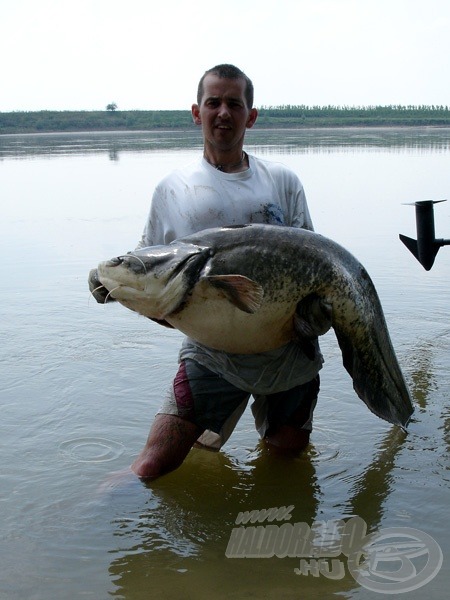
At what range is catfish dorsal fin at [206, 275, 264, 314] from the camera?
3432 millimetres

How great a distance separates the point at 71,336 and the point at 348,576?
4.14 m

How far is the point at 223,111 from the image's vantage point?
386 cm

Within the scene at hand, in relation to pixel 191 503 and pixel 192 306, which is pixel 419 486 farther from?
pixel 192 306

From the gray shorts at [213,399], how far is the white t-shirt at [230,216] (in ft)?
0.23

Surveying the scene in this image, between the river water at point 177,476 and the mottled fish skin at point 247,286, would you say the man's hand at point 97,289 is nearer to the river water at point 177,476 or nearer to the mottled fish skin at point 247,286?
the mottled fish skin at point 247,286

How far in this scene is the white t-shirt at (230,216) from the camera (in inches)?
152

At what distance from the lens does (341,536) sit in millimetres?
3691

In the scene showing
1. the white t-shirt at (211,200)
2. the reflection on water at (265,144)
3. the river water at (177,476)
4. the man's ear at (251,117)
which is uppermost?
the man's ear at (251,117)

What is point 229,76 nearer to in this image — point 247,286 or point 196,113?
point 196,113

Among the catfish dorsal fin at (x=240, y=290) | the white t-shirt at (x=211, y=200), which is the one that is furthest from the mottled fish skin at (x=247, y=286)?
the white t-shirt at (x=211, y=200)

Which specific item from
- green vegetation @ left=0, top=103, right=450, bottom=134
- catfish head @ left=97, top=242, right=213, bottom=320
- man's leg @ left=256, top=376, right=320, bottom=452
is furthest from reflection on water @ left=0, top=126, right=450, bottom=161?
catfish head @ left=97, top=242, right=213, bottom=320

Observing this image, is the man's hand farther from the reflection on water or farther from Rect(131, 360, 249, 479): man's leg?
the reflection on water

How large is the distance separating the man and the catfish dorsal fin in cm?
44

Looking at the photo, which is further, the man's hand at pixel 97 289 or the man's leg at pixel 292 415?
the man's leg at pixel 292 415
